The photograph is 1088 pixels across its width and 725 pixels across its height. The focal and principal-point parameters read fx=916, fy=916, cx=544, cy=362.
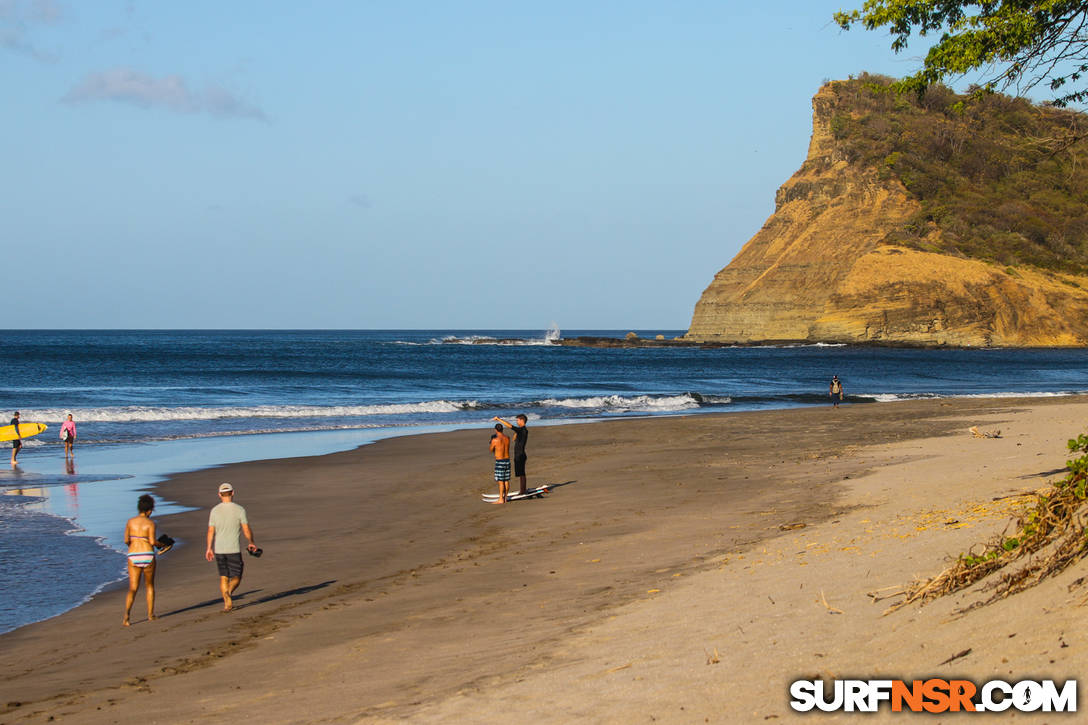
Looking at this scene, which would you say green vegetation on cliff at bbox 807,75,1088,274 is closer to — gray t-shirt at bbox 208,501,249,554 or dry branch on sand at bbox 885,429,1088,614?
gray t-shirt at bbox 208,501,249,554

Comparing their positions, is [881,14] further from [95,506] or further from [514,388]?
[514,388]

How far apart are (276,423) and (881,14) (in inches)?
1169

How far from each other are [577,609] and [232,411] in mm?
33571

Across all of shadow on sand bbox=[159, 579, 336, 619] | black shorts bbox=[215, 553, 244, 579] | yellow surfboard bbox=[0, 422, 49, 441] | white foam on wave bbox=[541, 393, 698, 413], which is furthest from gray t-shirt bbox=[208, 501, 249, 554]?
white foam on wave bbox=[541, 393, 698, 413]

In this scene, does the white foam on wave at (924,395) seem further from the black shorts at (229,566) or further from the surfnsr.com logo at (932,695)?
Answer: the surfnsr.com logo at (932,695)

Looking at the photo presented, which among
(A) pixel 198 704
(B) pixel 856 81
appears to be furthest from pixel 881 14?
(B) pixel 856 81

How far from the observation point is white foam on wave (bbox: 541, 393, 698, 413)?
42031 millimetres

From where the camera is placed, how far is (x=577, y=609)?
28.3 feet

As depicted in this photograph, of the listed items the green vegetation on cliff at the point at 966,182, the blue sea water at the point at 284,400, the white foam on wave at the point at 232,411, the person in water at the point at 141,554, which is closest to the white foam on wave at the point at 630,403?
the blue sea water at the point at 284,400

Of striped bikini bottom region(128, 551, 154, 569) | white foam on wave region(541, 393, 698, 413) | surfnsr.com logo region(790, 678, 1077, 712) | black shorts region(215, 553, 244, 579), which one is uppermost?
surfnsr.com logo region(790, 678, 1077, 712)

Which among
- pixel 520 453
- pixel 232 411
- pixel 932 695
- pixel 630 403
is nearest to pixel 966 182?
pixel 630 403

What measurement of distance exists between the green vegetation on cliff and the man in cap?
10508cm

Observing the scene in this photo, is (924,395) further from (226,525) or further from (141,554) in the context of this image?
(141,554)

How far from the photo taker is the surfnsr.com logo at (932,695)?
4496mm
